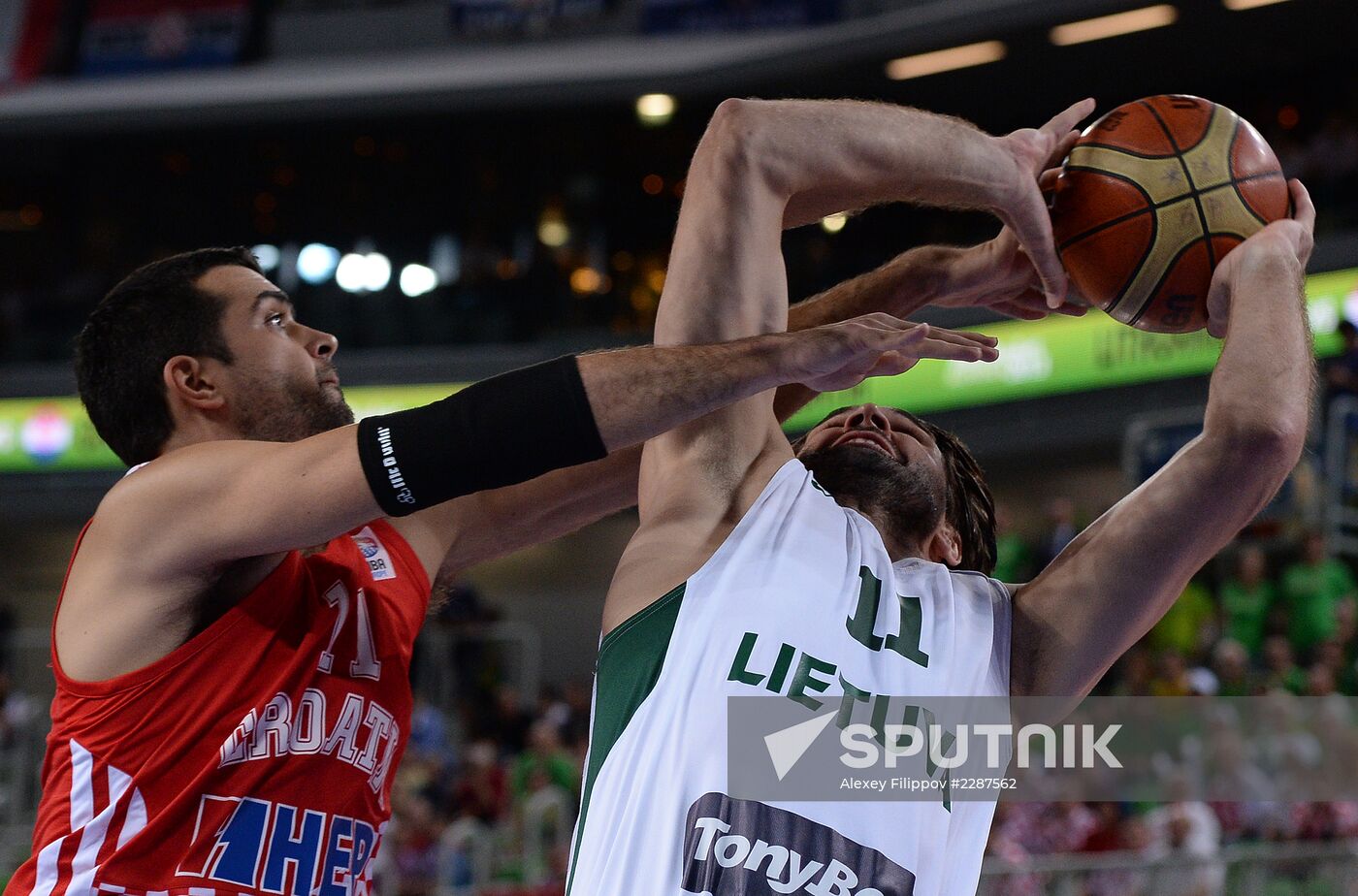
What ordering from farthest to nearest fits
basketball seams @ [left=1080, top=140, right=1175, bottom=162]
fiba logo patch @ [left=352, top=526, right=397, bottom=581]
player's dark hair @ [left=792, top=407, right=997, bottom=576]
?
fiba logo patch @ [left=352, top=526, right=397, bottom=581] < player's dark hair @ [left=792, top=407, right=997, bottom=576] < basketball seams @ [left=1080, top=140, right=1175, bottom=162]

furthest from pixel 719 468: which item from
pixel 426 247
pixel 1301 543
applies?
pixel 426 247

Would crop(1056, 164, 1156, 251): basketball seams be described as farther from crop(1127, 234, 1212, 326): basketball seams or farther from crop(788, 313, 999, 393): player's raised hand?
crop(788, 313, 999, 393): player's raised hand

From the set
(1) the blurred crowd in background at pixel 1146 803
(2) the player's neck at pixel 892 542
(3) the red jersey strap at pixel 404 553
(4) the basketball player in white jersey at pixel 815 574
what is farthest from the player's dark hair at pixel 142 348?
(1) the blurred crowd in background at pixel 1146 803

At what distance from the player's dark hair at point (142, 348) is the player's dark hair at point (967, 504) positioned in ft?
4.36

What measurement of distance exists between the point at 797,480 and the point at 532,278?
54.5 ft

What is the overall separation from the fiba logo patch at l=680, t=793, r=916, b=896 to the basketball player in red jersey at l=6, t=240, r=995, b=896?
0.67 meters

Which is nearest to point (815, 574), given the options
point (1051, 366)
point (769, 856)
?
point (769, 856)

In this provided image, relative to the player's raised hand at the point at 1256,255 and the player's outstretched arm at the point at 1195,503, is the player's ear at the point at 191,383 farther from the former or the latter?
the player's raised hand at the point at 1256,255

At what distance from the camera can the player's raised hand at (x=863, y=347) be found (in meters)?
2.61

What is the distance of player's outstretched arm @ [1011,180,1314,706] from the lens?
2693mm

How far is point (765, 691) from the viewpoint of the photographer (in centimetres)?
254

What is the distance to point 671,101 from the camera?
18344 mm

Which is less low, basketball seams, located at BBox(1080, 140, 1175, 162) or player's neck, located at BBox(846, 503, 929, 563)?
basketball seams, located at BBox(1080, 140, 1175, 162)

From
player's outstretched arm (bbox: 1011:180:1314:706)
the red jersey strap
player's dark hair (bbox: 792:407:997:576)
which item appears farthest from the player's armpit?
player's outstretched arm (bbox: 1011:180:1314:706)
